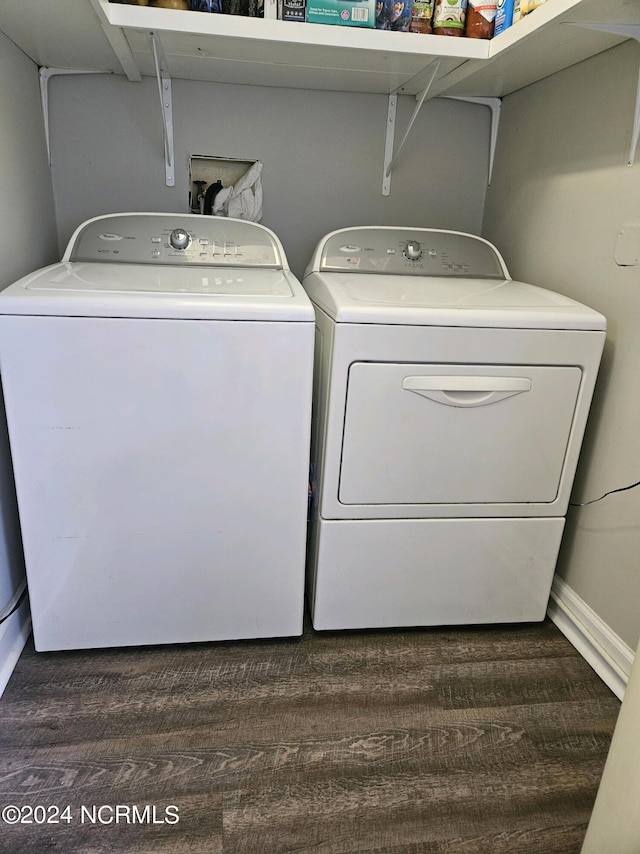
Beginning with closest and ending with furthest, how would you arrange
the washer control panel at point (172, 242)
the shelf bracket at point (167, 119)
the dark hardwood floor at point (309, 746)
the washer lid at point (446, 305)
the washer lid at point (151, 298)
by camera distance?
the dark hardwood floor at point (309, 746)
the washer lid at point (151, 298)
the washer lid at point (446, 305)
the washer control panel at point (172, 242)
the shelf bracket at point (167, 119)

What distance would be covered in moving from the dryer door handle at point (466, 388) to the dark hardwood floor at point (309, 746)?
67 cm

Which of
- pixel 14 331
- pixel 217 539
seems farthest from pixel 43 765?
pixel 14 331

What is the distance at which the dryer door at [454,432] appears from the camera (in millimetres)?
1374

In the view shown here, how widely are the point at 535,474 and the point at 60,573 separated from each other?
46.4 inches

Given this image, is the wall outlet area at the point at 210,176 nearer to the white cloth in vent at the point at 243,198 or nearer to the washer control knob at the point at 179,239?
the white cloth in vent at the point at 243,198

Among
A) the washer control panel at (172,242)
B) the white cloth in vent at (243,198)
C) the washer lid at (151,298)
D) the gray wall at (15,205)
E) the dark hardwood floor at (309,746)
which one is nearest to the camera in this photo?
the dark hardwood floor at (309,746)

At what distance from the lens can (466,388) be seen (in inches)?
54.3

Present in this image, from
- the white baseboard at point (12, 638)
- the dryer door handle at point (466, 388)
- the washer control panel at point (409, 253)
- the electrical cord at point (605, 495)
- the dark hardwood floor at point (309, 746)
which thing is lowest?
the dark hardwood floor at point (309, 746)

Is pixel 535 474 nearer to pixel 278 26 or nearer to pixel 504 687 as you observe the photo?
pixel 504 687

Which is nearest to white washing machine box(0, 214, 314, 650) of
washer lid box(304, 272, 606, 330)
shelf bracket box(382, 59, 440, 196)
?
washer lid box(304, 272, 606, 330)

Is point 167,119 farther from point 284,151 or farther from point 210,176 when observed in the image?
point 284,151

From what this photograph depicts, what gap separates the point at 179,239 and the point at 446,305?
0.83 meters

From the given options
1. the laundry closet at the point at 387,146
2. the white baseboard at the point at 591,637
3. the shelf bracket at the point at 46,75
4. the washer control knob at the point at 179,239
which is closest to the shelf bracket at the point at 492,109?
the laundry closet at the point at 387,146

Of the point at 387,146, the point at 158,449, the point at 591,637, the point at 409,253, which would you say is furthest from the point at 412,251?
the point at 591,637
